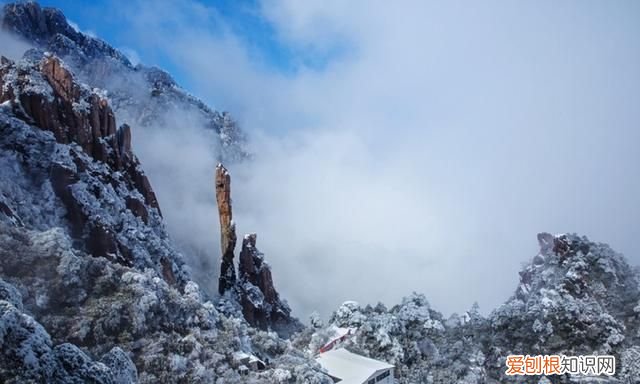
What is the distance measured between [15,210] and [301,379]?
3219 centimetres

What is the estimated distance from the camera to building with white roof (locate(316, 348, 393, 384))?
1519 inches

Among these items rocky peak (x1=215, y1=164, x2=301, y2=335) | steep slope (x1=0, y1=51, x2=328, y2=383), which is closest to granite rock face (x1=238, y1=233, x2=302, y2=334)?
rocky peak (x1=215, y1=164, x2=301, y2=335)

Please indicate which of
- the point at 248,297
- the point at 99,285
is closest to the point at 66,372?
the point at 99,285

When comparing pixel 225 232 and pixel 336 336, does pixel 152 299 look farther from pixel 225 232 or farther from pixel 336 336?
pixel 225 232

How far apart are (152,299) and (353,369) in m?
21.0

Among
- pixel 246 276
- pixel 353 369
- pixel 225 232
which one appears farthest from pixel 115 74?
pixel 353 369

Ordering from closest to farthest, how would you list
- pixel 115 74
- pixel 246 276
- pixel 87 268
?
1. pixel 87 268
2. pixel 246 276
3. pixel 115 74

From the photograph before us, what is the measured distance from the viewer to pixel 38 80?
53.8m

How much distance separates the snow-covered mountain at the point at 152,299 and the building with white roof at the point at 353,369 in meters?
2.57

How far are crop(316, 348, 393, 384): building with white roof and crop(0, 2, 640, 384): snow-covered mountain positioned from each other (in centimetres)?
257

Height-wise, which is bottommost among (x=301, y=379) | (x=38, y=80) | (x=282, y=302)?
(x=301, y=379)

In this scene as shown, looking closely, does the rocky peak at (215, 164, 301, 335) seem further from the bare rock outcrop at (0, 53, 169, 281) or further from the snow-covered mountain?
the bare rock outcrop at (0, 53, 169, 281)

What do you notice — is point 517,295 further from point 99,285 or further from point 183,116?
point 183,116

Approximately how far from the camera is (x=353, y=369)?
40344 millimetres
